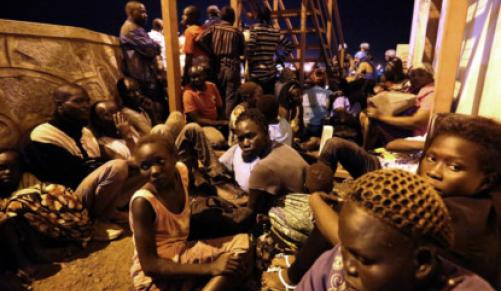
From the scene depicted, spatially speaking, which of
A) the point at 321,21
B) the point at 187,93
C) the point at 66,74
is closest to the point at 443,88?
the point at 187,93

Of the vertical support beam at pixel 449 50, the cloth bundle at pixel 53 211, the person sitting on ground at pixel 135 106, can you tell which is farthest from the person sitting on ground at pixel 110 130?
the vertical support beam at pixel 449 50

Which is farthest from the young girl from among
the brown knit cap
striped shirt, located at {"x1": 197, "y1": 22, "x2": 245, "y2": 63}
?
striped shirt, located at {"x1": 197, "y1": 22, "x2": 245, "y2": 63}

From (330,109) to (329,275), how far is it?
4.71m

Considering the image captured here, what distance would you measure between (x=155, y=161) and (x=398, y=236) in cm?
123

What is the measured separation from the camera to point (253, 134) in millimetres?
2027

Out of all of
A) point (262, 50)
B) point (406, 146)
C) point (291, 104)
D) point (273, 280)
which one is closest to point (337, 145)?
point (406, 146)

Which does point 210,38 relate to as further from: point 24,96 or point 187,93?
point 24,96

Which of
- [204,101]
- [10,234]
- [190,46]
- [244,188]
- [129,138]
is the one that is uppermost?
[190,46]

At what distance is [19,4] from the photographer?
939 centimetres

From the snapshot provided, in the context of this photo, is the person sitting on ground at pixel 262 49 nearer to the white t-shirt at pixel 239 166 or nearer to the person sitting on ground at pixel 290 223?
the white t-shirt at pixel 239 166

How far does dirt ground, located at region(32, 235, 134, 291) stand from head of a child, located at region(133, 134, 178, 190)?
0.94 metres

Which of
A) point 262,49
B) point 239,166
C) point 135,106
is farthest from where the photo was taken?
point 262,49

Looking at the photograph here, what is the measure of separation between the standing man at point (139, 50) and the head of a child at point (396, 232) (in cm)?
353

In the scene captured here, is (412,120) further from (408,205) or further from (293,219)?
→ (408,205)
